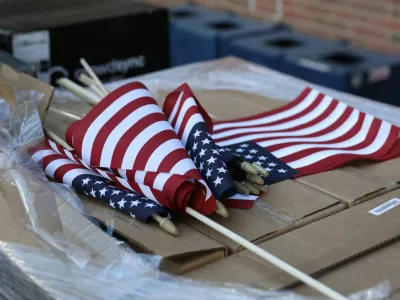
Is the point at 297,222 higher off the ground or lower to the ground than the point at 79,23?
lower

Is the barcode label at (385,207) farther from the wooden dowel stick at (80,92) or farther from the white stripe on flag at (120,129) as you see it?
the wooden dowel stick at (80,92)

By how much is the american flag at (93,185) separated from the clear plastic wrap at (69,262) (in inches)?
1.4

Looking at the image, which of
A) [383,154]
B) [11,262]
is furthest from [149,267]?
[383,154]

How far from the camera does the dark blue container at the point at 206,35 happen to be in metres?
3.82

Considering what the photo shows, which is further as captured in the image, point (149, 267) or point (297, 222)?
point (297, 222)

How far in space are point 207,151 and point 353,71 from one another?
1.80m

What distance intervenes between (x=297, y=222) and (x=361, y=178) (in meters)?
0.28

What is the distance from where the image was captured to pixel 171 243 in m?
1.39

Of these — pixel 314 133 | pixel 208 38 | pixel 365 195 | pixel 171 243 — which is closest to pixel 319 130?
pixel 314 133

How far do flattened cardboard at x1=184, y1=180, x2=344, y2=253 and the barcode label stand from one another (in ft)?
0.23

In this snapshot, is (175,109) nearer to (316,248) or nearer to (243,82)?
(316,248)

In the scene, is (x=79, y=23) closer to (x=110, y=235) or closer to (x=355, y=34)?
(x=110, y=235)

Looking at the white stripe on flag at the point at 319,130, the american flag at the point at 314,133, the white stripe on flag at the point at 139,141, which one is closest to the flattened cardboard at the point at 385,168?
the american flag at the point at 314,133

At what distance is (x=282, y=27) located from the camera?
4.17 meters
